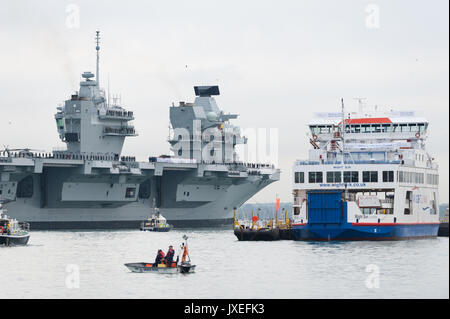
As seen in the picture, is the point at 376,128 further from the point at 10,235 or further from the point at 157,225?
the point at 157,225

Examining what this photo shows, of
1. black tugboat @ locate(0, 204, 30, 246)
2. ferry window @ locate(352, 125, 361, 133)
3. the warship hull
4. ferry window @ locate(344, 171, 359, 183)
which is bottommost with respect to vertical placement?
black tugboat @ locate(0, 204, 30, 246)

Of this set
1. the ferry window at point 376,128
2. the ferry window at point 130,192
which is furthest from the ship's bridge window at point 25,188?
the ferry window at point 376,128

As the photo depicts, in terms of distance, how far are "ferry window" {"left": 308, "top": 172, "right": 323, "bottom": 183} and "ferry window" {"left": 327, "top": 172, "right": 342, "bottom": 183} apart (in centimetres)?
41

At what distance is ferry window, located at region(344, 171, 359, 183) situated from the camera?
50428mm

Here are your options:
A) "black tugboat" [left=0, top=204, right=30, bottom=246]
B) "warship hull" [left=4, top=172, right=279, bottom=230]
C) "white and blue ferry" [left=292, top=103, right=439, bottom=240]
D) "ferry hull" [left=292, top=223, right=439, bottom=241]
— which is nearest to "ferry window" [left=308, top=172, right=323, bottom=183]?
"white and blue ferry" [left=292, top=103, right=439, bottom=240]

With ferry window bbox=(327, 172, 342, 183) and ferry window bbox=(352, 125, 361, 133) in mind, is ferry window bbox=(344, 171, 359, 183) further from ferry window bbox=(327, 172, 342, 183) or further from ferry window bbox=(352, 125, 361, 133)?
ferry window bbox=(352, 125, 361, 133)

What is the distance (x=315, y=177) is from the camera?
2021 inches

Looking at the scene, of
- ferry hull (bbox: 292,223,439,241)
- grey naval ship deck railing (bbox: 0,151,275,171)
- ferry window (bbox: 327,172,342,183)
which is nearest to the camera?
ferry hull (bbox: 292,223,439,241)

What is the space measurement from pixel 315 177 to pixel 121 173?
25.1m

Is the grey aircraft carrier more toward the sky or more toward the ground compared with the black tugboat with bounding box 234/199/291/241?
more toward the sky

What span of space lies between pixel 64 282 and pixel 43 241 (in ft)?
75.0

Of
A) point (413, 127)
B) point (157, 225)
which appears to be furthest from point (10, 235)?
point (157, 225)
